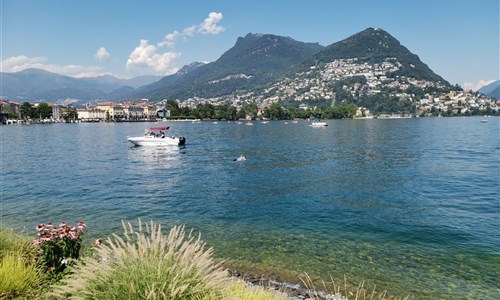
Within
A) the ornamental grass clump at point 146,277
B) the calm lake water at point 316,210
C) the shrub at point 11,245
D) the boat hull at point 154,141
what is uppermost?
the ornamental grass clump at point 146,277

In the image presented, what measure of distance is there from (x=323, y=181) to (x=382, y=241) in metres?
14.5

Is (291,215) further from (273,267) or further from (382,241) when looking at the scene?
(273,267)

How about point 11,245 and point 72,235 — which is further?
point 11,245

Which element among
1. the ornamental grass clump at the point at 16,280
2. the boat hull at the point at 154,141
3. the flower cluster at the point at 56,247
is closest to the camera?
the ornamental grass clump at the point at 16,280

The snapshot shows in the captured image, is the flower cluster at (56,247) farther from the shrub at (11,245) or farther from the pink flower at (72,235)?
the shrub at (11,245)

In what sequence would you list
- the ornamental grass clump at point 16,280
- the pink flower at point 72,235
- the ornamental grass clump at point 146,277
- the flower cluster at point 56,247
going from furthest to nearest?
the pink flower at point 72,235 < the flower cluster at point 56,247 < the ornamental grass clump at point 16,280 < the ornamental grass clump at point 146,277

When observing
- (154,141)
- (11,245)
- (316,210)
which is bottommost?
(316,210)

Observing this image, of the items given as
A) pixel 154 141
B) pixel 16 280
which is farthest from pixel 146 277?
pixel 154 141

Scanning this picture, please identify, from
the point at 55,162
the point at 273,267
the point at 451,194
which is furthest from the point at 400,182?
the point at 55,162

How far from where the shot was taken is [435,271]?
12.1m

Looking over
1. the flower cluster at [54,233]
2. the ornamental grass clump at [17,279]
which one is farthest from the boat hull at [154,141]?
the ornamental grass clump at [17,279]

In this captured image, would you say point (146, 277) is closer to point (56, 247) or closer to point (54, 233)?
point (56, 247)

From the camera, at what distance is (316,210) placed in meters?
20.2

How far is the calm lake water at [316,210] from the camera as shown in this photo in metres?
12.4
